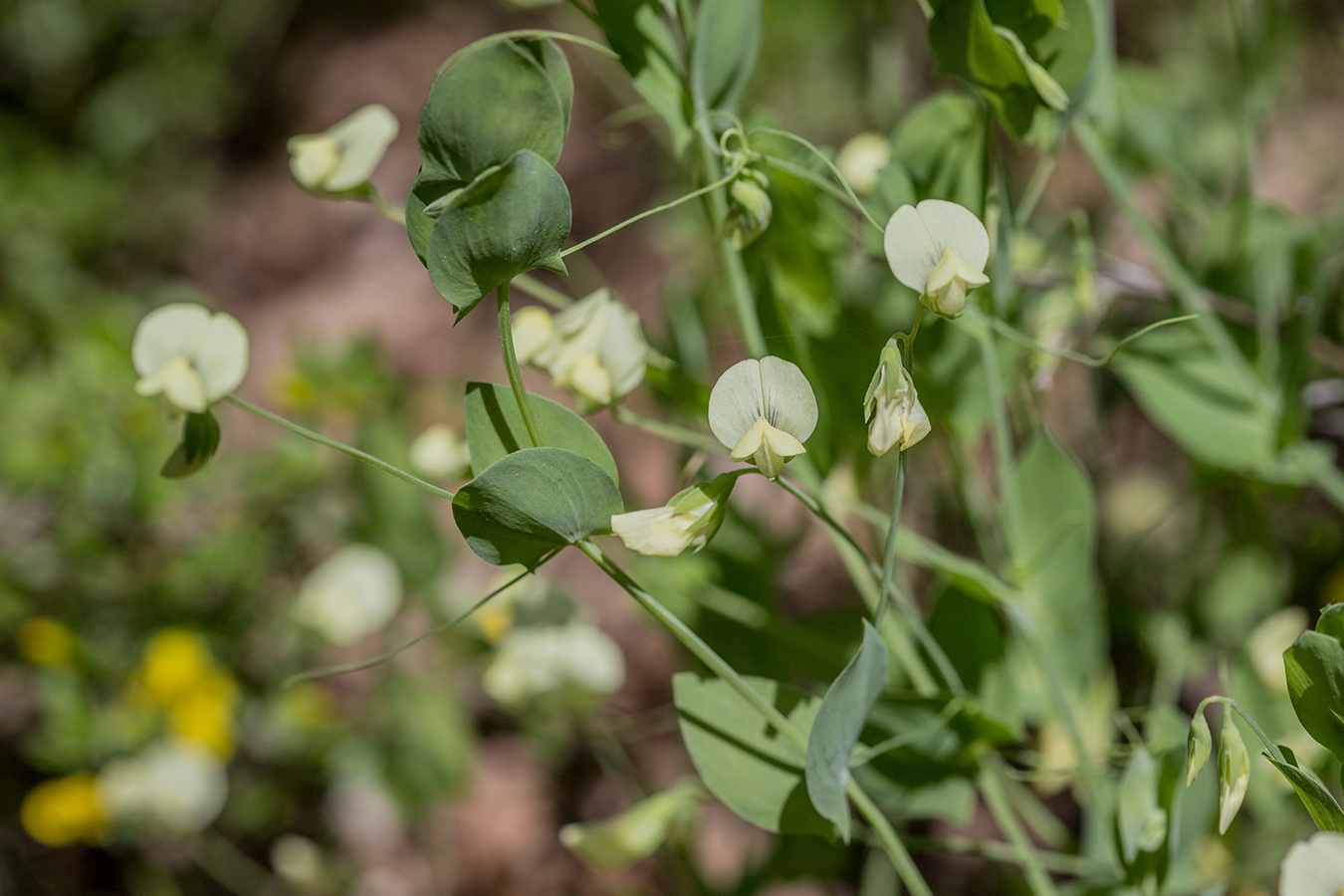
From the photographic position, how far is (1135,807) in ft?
1.54

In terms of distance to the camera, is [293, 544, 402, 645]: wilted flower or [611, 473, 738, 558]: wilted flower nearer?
[611, 473, 738, 558]: wilted flower

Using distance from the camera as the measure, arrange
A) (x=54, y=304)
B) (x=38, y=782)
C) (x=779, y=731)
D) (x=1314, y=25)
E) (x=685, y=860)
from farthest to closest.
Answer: (x=1314, y=25), (x=54, y=304), (x=38, y=782), (x=685, y=860), (x=779, y=731)

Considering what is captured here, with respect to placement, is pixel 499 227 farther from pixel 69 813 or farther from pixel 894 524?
pixel 69 813

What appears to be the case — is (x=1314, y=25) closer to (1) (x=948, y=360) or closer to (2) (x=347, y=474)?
(1) (x=948, y=360)

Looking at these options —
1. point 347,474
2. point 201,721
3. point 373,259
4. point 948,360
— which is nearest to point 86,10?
point 373,259

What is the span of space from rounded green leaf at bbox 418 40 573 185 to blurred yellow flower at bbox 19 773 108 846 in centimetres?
84

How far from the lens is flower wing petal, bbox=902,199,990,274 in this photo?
331 mm

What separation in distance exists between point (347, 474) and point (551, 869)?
1.68 ft

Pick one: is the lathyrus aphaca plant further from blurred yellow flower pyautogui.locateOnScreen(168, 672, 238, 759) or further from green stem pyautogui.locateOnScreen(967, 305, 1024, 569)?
blurred yellow flower pyautogui.locateOnScreen(168, 672, 238, 759)

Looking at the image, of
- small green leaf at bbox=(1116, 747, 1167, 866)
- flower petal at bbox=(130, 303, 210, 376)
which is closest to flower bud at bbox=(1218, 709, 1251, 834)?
small green leaf at bbox=(1116, 747, 1167, 866)

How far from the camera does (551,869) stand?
1099mm

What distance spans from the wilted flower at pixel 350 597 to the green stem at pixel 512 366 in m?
0.55

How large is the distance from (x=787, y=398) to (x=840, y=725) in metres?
0.13

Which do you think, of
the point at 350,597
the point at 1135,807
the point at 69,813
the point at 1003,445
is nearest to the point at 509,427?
the point at 1003,445
